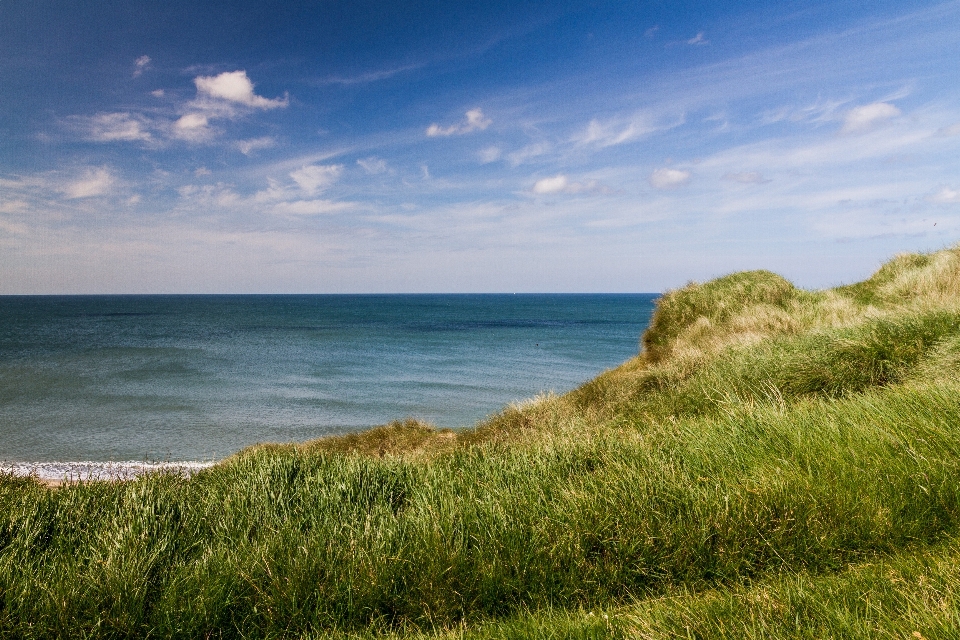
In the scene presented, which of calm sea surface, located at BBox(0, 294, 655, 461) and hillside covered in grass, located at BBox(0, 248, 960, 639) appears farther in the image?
calm sea surface, located at BBox(0, 294, 655, 461)

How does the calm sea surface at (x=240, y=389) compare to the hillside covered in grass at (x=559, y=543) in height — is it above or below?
below

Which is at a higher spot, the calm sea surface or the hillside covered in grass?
the hillside covered in grass

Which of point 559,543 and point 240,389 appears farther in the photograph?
point 240,389

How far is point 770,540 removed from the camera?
3.12 m

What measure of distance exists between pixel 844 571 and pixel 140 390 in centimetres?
3008

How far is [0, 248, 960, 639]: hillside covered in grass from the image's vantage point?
2.56 meters

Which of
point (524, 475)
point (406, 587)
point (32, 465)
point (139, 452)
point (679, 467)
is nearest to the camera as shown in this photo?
point (406, 587)

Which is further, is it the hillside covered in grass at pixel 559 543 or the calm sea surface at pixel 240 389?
the calm sea surface at pixel 240 389

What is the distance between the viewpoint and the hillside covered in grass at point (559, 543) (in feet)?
8.39

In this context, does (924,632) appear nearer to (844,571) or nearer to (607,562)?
(844,571)

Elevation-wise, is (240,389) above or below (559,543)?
below

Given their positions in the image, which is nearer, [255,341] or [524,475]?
[524,475]

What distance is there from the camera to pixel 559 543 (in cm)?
340

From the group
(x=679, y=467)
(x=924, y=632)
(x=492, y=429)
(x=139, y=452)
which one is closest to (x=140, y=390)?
(x=139, y=452)
